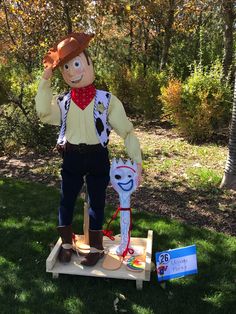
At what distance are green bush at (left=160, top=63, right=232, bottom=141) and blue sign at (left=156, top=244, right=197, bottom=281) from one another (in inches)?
209

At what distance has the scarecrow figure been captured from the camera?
9.84 feet

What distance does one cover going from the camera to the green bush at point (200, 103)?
801 centimetres

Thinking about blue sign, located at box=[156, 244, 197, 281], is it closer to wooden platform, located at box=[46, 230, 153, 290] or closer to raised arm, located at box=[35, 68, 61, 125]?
wooden platform, located at box=[46, 230, 153, 290]

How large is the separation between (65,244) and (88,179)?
0.66 meters

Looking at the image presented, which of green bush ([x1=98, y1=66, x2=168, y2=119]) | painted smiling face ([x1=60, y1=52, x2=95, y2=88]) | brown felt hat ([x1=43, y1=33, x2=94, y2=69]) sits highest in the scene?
brown felt hat ([x1=43, y1=33, x2=94, y2=69])

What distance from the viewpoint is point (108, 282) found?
334cm

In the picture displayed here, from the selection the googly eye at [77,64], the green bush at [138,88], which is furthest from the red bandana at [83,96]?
the green bush at [138,88]

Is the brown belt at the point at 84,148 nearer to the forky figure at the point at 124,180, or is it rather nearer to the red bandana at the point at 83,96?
the forky figure at the point at 124,180

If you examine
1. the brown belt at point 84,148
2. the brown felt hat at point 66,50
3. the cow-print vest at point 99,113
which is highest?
the brown felt hat at point 66,50

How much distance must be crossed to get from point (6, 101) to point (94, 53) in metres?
4.79

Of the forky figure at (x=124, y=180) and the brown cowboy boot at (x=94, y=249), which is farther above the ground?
the forky figure at (x=124, y=180)

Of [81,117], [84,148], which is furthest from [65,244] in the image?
[81,117]

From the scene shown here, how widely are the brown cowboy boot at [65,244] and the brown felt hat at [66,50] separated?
56.5 inches

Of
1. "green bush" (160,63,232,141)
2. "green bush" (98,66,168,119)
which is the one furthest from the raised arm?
"green bush" (98,66,168,119)
